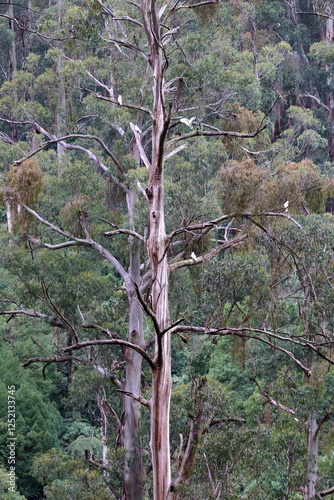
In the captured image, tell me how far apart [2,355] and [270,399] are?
7374 mm

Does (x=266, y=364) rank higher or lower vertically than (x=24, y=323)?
lower

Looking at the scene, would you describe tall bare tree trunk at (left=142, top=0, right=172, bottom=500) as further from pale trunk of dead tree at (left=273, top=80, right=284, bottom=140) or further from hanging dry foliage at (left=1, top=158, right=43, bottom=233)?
pale trunk of dead tree at (left=273, top=80, right=284, bottom=140)

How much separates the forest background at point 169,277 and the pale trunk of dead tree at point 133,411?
26 millimetres

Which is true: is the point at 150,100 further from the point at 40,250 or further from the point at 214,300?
the point at 214,300

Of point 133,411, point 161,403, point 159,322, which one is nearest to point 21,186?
point 133,411

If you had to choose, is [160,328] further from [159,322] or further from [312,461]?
[312,461]

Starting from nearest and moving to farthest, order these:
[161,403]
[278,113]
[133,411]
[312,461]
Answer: [161,403] < [312,461] < [133,411] < [278,113]

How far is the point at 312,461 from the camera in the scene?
7266 mm

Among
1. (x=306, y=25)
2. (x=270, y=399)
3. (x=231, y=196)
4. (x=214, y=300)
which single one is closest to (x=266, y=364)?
(x=270, y=399)

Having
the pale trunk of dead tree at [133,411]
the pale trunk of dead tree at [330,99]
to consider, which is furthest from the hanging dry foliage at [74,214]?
the pale trunk of dead tree at [330,99]

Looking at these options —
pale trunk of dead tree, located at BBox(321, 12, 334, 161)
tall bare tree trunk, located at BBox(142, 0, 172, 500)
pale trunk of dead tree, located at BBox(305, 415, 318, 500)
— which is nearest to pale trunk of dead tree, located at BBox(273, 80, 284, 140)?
pale trunk of dead tree, located at BBox(321, 12, 334, 161)

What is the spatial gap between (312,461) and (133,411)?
2366mm

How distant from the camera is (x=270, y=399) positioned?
7758mm

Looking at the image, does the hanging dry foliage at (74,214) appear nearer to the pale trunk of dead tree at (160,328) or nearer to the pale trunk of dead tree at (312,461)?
the pale trunk of dead tree at (160,328)
